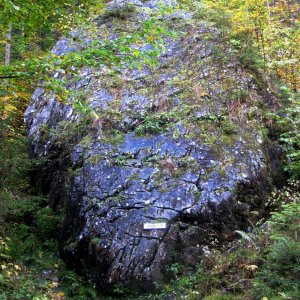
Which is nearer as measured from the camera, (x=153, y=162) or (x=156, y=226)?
(x=156, y=226)

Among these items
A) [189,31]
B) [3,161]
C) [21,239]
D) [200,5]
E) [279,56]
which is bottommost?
[21,239]

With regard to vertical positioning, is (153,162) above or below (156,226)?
above

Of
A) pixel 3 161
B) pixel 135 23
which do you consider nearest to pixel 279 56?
pixel 135 23

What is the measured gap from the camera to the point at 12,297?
5.04 metres

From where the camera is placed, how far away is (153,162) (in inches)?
311

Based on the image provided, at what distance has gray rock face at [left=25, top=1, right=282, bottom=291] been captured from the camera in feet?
22.2

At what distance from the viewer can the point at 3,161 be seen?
340 inches

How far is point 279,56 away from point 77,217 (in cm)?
742

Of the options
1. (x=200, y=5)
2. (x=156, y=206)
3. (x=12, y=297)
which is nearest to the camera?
(x=12, y=297)

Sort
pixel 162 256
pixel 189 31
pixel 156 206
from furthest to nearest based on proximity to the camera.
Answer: pixel 189 31, pixel 156 206, pixel 162 256

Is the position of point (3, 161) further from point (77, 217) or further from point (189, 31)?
point (189, 31)

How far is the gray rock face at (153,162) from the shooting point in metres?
6.78

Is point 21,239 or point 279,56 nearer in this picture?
point 21,239

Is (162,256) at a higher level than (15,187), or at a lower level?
lower
